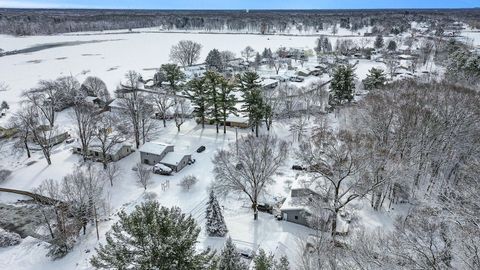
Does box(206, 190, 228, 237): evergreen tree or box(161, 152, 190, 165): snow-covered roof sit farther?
box(161, 152, 190, 165): snow-covered roof

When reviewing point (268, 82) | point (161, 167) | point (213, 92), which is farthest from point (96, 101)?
point (268, 82)

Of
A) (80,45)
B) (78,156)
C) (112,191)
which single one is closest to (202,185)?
(112,191)

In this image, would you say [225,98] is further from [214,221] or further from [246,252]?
[246,252]

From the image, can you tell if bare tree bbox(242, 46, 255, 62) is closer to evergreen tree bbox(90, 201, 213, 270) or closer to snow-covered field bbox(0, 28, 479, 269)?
snow-covered field bbox(0, 28, 479, 269)

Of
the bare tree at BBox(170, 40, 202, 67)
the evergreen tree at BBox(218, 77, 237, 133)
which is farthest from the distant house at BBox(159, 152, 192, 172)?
the bare tree at BBox(170, 40, 202, 67)

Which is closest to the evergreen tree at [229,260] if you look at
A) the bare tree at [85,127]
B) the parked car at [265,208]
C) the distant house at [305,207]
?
the distant house at [305,207]
